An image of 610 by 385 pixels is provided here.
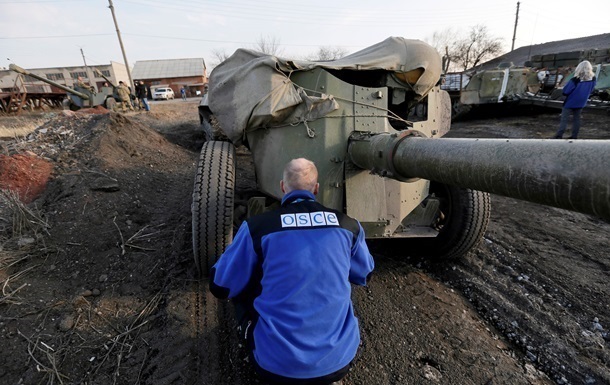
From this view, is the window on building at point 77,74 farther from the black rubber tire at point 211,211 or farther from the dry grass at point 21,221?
the black rubber tire at point 211,211

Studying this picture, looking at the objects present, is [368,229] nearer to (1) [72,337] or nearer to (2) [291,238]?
(2) [291,238]

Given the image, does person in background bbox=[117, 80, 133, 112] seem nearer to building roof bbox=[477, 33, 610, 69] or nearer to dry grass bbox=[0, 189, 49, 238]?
dry grass bbox=[0, 189, 49, 238]

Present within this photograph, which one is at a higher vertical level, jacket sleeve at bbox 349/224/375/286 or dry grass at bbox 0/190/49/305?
jacket sleeve at bbox 349/224/375/286

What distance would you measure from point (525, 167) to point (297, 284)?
99 cm

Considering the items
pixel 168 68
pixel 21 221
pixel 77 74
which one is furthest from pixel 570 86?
pixel 77 74

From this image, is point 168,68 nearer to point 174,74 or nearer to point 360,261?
point 174,74

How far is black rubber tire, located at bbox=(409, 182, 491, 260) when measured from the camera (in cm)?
346

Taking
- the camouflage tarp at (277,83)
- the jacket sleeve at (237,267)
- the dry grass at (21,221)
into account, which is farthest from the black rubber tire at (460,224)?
the dry grass at (21,221)

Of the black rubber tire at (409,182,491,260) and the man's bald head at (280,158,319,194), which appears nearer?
the man's bald head at (280,158,319,194)

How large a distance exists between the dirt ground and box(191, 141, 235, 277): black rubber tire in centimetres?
38

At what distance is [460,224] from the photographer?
3492mm

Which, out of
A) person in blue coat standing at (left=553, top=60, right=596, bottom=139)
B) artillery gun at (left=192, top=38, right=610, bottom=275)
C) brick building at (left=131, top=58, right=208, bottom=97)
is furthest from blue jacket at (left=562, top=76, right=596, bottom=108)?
brick building at (left=131, top=58, right=208, bottom=97)

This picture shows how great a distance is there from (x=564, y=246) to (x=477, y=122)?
38.8 ft

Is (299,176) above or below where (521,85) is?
above
